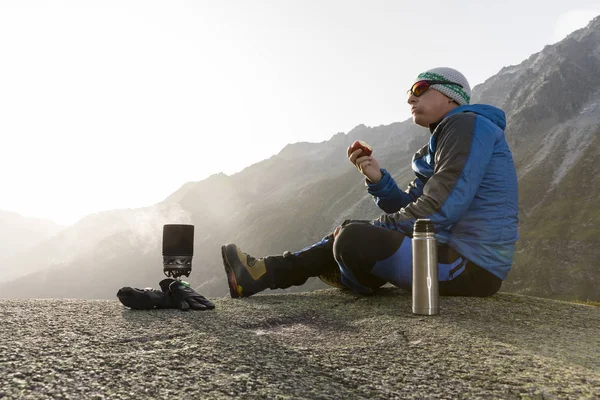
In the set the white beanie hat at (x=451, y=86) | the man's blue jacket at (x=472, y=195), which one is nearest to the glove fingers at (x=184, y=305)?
the man's blue jacket at (x=472, y=195)

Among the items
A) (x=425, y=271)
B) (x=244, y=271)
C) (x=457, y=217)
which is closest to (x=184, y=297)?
(x=244, y=271)

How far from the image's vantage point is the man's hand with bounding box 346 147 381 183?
561cm

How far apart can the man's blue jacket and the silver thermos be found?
249 mm

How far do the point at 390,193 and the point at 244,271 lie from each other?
2196 millimetres

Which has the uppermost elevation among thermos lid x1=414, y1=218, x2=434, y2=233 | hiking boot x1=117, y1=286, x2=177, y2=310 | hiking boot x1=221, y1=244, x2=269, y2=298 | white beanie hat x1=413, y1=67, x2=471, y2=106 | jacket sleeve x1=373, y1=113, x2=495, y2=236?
white beanie hat x1=413, y1=67, x2=471, y2=106

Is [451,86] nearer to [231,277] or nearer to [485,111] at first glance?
[485,111]

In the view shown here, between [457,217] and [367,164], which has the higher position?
[367,164]

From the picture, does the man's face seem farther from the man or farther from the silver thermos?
the silver thermos

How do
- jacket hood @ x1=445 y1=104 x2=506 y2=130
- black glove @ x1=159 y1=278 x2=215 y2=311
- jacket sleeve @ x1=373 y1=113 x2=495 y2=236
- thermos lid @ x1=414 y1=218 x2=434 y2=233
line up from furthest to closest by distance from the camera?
jacket hood @ x1=445 y1=104 x2=506 y2=130 → black glove @ x1=159 y1=278 x2=215 y2=311 → jacket sleeve @ x1=373 y1=113 x2=495 y2=236 → thermos lid @ x1=414 y1=218 x2=434 y2=233

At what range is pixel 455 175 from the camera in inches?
168

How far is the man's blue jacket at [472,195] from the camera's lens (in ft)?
14.0

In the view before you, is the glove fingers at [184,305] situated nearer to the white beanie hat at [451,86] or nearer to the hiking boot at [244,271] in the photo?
the hiking boot at [244,271]

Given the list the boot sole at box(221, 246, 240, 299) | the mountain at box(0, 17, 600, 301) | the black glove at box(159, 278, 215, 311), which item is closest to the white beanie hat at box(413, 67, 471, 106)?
the boot sole at box(221, 246, 240, 299)

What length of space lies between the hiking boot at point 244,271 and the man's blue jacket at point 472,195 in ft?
5.76
